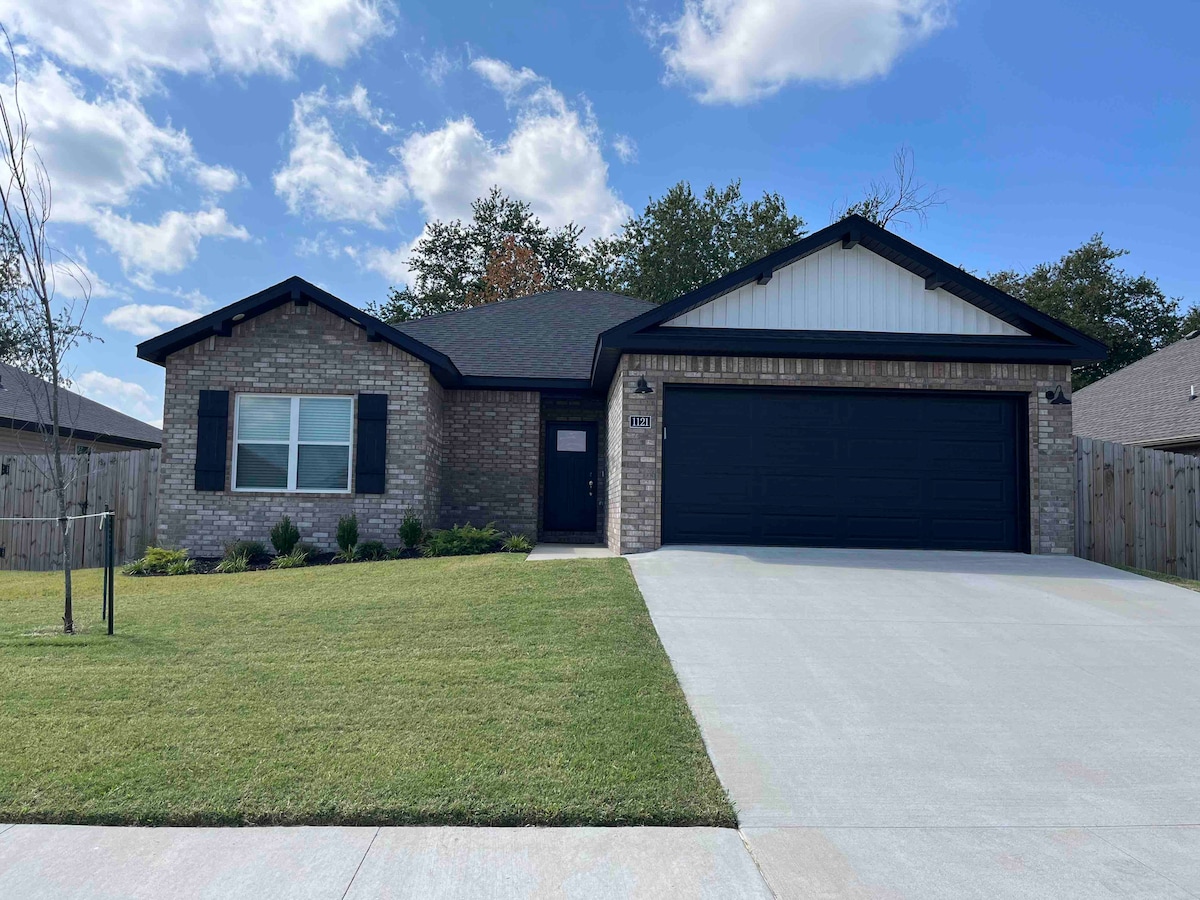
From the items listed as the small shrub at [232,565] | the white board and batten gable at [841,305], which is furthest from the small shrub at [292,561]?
the white board and batten gable at [841,305]

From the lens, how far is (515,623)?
21.5 feet

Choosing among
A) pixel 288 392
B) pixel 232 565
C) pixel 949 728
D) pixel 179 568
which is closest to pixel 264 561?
pixel 232 565

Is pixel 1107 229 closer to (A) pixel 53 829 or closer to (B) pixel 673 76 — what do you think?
(B) pixel 673 76

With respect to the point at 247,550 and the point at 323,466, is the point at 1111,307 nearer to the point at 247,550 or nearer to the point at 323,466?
the point at 323,466

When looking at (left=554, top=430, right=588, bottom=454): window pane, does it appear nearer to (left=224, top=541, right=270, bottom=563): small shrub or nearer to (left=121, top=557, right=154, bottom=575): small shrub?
(left=224, top=541, right=270, bottom=563): small shrub

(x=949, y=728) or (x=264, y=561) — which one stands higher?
(x=264, y=561)

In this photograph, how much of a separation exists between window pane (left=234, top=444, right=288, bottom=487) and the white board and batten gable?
20.7 ft

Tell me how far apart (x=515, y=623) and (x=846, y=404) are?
20.5 feet

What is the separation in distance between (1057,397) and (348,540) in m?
10.1

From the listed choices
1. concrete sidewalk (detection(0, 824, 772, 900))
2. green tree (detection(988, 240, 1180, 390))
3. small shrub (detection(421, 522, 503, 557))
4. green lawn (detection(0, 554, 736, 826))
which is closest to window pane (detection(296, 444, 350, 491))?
small shrub (detection(421, 522, 503, 557))

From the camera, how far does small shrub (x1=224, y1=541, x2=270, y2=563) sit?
11203 millimetres

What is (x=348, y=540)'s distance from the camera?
11.3 m

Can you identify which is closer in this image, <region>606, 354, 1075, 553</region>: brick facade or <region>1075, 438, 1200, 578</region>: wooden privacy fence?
<region>606, 354, 1075, 553</region>: brick facade

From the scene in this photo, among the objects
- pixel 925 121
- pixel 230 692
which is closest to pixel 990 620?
pixel 230 692
